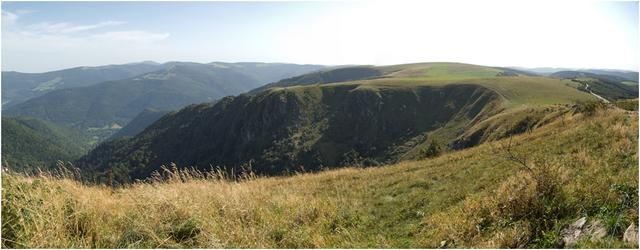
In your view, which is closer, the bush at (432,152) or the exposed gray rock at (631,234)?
the exposed gray rock at (631,234)

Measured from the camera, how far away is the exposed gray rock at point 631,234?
5.69 meters

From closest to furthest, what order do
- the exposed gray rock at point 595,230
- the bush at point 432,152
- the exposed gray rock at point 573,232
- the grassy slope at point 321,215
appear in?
the exposed gray rock at point 595,230 < the exposed gray rock at point 573,232 < the grassy slope at point 321,215 < the bush at point 432,152

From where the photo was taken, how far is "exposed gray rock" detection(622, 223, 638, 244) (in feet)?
18.7

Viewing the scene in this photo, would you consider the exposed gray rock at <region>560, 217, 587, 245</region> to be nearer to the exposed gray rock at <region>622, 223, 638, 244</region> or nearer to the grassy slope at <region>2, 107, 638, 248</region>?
the grassy slope at <region>2, 107, 638, 248</region>

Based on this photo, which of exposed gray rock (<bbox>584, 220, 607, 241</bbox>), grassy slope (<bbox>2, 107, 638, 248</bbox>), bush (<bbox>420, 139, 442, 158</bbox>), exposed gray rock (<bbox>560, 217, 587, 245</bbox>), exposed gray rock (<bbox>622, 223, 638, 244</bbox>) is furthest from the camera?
bush (<bbox>420, 139, 442, 158</bbox>)

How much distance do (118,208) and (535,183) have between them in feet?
28.8

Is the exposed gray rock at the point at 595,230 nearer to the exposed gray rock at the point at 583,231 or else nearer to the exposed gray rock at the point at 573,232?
the exposed gray rock at the point at 583,231

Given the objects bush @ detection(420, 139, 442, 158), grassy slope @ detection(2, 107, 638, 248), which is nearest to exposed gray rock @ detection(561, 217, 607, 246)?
grassy slope @ detection(2, 107, 638, 248)

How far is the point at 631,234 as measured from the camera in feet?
19.0

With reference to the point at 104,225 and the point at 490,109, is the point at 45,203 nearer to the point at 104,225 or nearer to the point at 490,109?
the point at 104,225

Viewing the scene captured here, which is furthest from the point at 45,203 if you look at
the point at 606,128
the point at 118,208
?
the point at 606,128

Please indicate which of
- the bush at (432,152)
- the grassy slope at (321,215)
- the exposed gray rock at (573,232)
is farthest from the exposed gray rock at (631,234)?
the bush at (432,152)

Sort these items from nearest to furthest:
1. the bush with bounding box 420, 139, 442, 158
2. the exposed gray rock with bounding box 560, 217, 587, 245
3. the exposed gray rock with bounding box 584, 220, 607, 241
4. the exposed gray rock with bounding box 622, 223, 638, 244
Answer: the exposed gray rock with bounding box 622, 223, 638, 244, the exposed gray rock with bounding box 584, 220, 607, 241, the exposed gray rock with bounding box 560, 217, 587, 245, the bush with bounding box 420, 139, 442, 158

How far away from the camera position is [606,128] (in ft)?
49.9
